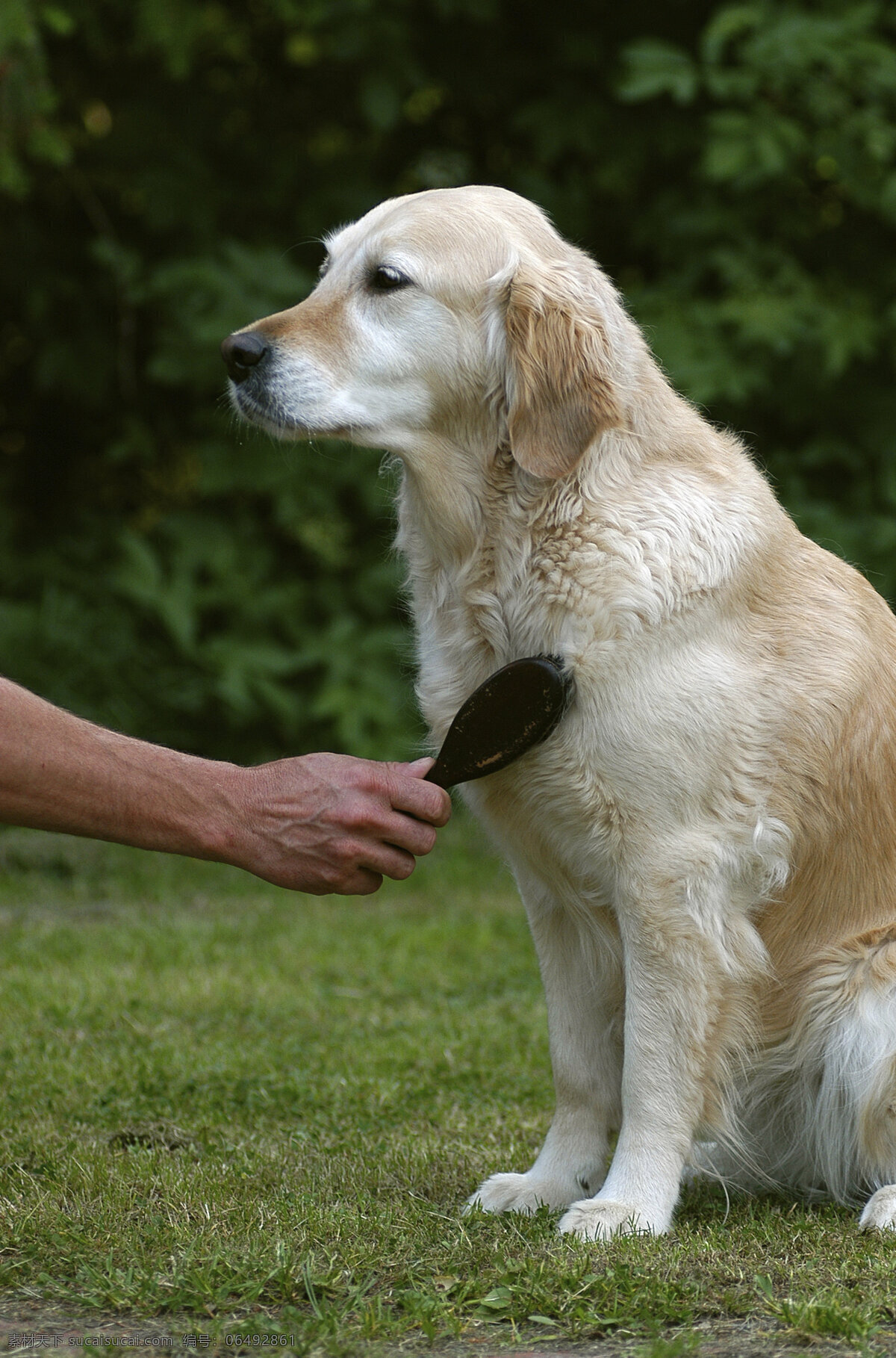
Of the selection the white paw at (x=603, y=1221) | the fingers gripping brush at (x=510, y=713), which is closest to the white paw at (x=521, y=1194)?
the white paw at (x=603, y=1221)

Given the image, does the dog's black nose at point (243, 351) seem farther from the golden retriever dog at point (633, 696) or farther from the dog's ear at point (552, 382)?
the dog's ear at point (552, 382)

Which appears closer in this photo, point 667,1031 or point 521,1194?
point 667,1031

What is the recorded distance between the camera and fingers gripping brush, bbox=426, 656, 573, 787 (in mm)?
2486

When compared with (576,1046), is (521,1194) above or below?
below

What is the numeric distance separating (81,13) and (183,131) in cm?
84

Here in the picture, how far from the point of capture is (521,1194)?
2695 mm

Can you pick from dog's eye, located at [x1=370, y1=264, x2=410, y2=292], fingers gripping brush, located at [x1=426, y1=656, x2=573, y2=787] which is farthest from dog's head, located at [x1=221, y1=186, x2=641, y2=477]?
fingers gripping brush, located at [x1=426, y1=656, x2=573, y2=787]

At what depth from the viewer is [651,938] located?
2.51 m

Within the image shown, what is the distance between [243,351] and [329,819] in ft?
3.08

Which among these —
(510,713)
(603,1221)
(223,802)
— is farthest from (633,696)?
(603,1221)

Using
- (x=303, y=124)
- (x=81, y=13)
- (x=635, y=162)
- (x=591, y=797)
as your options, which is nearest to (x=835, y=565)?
(x=591, y=797)

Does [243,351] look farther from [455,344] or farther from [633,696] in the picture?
[633,696]

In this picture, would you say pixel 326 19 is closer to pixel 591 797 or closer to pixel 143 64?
pixel 143 64

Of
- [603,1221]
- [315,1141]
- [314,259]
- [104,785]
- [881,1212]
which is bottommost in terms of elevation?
[315,1141]
